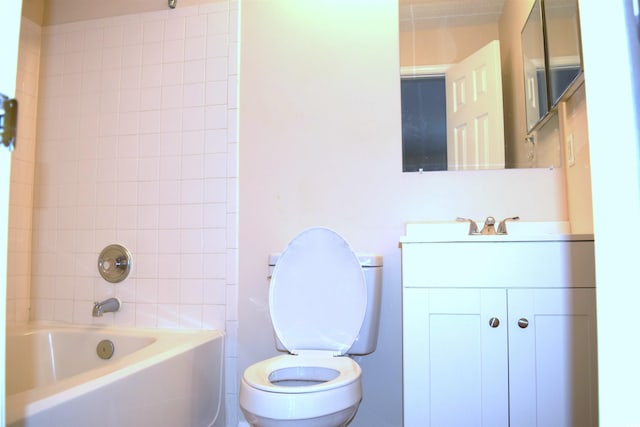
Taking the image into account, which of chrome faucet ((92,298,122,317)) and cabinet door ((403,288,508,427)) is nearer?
cabinet door ((403,288,508,427))

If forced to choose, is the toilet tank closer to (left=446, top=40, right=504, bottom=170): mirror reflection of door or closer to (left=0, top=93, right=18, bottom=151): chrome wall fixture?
(left=446, top=40, right=504, bottom=170): mirror reflection of door

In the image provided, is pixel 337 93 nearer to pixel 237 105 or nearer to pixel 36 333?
pixel 237 105

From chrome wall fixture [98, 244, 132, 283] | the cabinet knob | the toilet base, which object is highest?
chrome wall fixture [98, 244, 132, 283]

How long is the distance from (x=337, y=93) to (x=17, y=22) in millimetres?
1487

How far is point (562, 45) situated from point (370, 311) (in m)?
1.24

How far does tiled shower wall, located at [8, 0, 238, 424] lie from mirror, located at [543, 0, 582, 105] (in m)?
1.36

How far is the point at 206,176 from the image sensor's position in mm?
1996

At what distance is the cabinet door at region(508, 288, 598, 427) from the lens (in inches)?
48.5

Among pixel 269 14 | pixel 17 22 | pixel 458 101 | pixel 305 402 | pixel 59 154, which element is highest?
pixel 269 14

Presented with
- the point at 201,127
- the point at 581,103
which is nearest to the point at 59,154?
the point at 201,127

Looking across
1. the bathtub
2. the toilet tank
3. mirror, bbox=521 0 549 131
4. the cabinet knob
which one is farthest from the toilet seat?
mirror, bbox=521 0 549 131

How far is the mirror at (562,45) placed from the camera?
1.49m

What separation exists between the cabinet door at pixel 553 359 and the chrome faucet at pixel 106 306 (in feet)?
5.53

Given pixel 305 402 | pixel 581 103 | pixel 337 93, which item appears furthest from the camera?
pixel 337 93
